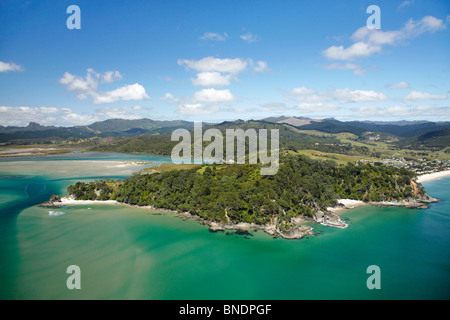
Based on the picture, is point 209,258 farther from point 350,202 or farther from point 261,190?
point 350,202

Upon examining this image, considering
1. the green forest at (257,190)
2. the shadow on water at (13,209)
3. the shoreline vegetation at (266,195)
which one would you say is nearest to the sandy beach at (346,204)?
the shoreline vegetation at (266,195)

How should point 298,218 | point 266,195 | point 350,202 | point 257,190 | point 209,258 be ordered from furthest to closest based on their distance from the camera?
point 350,202 → point 257,190 → point 298,218 → point 266,195 → point 209,258

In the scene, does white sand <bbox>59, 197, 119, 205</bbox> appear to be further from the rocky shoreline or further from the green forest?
the green forest

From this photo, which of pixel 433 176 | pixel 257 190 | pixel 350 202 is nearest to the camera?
pixel 257 190

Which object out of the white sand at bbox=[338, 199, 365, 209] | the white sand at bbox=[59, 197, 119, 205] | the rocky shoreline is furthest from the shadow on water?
the white sand at bbox=[338, 199, 365, 209]

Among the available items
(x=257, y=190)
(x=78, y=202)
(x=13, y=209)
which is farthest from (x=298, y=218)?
(x=13, y=209)
